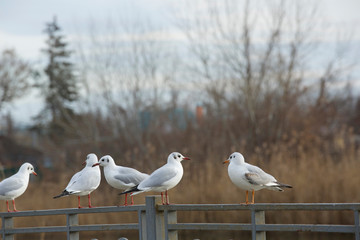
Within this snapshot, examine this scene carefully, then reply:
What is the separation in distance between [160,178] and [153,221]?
46cm

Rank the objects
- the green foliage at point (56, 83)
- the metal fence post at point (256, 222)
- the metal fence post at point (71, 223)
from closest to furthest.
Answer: the metal fence post at point (256, 222) → the metal fence post at point (71, 223) → the green foliage at point (56, 83)

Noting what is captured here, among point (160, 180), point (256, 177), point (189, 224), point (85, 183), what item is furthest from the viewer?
point (85, 183)

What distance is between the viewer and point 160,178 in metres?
6.11

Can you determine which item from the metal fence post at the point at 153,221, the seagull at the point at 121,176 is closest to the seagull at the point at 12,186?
the seagull at the point at 121,176

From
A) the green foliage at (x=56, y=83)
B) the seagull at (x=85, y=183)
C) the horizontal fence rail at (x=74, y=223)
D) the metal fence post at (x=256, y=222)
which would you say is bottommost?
the metal fence post at (x=256, y=222)

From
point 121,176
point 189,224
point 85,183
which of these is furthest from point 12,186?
point 189,224

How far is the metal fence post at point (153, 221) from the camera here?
19.3 ft

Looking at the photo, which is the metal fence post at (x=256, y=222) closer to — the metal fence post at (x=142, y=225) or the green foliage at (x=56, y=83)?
the metal fence post at (x=142, y=225)

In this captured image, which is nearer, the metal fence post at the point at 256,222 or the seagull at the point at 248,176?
the metal fence post at the point at 256,222

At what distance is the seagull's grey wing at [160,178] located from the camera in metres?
6.09

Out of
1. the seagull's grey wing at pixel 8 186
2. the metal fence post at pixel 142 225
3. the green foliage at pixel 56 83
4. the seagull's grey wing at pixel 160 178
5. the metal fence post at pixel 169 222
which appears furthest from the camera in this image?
the green foliage at pixel 56 83

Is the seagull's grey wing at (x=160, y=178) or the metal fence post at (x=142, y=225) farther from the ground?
the seagull's grey wing at (x=160, y=178)

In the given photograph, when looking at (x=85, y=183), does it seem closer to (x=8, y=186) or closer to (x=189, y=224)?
(x=8, y=186)

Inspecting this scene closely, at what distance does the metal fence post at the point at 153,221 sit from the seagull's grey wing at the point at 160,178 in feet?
0.70
